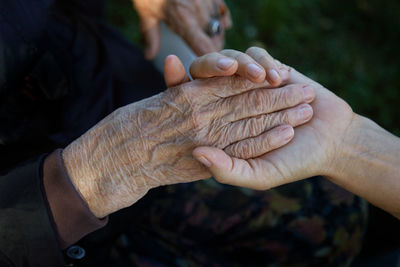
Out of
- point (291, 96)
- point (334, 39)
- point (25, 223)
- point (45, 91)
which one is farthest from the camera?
point (334, 39)

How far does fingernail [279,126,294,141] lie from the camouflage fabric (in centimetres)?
41

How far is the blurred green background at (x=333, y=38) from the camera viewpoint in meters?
3.09

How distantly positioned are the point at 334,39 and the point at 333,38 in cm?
2

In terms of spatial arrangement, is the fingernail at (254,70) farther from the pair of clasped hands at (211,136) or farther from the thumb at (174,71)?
the thumb at (174,71)

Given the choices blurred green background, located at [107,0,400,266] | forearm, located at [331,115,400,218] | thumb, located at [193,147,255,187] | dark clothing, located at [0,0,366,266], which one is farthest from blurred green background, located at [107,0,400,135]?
thumb, located at [193,147,255,187]

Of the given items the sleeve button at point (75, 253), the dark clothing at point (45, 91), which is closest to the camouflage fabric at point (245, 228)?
the sleeve button at point (75, 253)

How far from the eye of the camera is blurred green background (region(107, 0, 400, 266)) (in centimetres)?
306

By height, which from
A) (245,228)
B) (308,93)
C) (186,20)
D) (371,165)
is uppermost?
(186,20)

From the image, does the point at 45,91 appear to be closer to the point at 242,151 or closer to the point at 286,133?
the point at 242,151

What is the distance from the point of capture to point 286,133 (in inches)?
52.0

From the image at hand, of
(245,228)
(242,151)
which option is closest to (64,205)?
(242,151)

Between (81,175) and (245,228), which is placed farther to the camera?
(245,228)

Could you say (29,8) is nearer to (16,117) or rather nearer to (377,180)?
(16,117)

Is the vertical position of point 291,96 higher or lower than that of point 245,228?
higher
